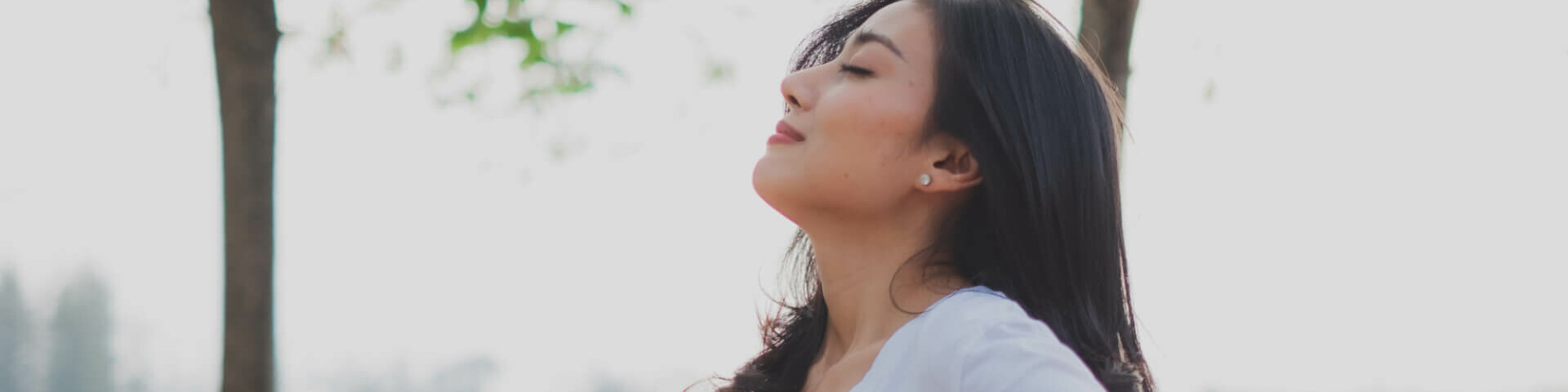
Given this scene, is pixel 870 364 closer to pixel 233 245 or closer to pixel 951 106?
pixel 951 106

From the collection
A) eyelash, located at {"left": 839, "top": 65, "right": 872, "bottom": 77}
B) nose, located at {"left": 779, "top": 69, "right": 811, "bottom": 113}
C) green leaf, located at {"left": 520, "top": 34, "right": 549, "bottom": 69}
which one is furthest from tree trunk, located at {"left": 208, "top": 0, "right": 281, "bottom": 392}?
eyelash, located at {"left": 839, "top": 65, "right": 872, "bottom": 77}

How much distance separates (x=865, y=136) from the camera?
1.68m

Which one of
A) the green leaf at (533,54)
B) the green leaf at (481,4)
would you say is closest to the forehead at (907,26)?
the green leaf at (481,4)

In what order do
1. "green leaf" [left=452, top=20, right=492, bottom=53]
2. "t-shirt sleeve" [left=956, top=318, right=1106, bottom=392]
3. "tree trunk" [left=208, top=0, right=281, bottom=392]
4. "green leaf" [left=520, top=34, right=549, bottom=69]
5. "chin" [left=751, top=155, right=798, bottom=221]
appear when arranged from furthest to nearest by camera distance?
"green leaf" [left=520, top=34, right=549, bottom=69], "green leaf" [left=452, top=20, right=492, bottom=53], "tree trunk" [left=208, top=0, right=281, bottom=392], "chin" [left=751, top=155, right=798, bottom=221], "t-shirt sleeve" [left=956, top=318, right=1106, bottom=392]

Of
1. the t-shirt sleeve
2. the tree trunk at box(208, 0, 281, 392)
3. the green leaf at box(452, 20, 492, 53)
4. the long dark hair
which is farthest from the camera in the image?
the green leaf at box(452, 20, 492, 53)

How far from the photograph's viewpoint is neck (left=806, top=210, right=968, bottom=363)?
1.71 meters

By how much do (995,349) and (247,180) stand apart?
2.54m

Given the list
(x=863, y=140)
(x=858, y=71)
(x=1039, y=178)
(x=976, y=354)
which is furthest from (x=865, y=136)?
(x=976, y=354)

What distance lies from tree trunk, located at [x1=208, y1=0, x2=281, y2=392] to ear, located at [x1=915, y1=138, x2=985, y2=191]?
216cm

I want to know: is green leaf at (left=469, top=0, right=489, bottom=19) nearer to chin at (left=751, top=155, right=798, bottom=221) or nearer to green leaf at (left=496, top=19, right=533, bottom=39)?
green leaf at (left=496, top=19, right=533, bottom=39)

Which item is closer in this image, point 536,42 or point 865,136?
point 865,136

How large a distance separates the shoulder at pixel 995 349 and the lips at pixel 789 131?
0.36 meters

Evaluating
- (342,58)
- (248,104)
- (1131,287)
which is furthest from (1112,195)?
(342,58)

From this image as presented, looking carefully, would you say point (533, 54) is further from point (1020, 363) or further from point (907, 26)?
point (1020, 363)
